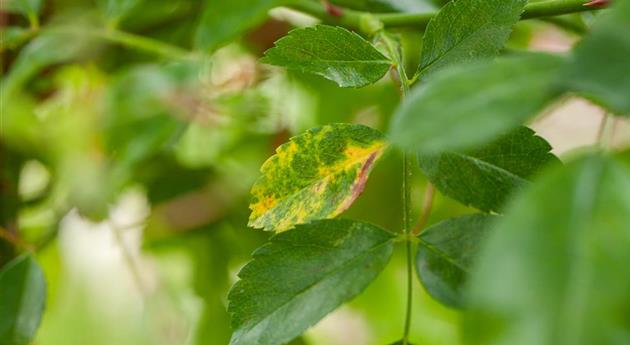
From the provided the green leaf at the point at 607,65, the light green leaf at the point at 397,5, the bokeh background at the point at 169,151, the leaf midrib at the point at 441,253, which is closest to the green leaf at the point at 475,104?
the green leaf at the point at 607,65

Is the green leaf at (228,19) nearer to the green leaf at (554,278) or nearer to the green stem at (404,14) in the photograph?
the green stem at (404,14)

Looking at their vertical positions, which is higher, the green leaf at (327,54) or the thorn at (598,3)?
the thorn at (598,3)

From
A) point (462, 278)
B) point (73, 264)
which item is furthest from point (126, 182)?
point (462, 278)

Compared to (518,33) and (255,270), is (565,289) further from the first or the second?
(518,33)

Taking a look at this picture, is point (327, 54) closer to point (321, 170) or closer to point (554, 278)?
point (321, 170)

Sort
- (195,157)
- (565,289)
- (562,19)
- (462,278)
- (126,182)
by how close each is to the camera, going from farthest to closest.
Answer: (195,157) < (126,182) < (562,19) < (462,278) < (565,289)
